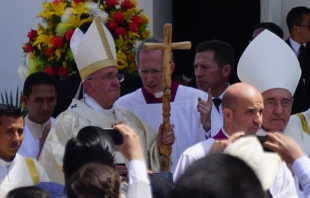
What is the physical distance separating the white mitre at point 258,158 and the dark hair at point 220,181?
16.6 inches

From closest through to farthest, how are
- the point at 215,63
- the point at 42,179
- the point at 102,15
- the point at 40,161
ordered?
the point at 42,179, the point at 40,161, the point at 215,63, the point at 102,15

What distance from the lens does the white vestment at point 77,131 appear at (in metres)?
6.11

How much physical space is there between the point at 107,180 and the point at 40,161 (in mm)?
2654

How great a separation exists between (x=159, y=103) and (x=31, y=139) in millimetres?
971

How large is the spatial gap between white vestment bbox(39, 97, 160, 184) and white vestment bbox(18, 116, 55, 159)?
1.66ft

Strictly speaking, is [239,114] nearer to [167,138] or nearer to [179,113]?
[167,138]

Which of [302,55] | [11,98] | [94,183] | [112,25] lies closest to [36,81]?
[112,25]

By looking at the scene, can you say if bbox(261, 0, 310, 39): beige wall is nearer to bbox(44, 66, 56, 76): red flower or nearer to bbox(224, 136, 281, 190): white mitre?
bbox(44, 66, 56, 76): red flower

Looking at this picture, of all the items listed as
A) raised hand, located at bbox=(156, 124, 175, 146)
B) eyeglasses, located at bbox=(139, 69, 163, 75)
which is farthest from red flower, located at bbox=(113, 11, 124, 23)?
raised hand, located at bbox=(156, 124, 175, 146)

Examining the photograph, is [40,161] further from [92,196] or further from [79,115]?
[92,196]

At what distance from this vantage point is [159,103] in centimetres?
701

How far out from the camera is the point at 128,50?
8148 mm

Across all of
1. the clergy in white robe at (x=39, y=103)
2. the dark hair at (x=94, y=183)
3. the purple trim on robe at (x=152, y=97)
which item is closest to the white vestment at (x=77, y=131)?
the purple trim on robe at (x=152, y=97)

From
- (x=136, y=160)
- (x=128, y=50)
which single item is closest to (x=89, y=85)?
(x=128, y=50)
